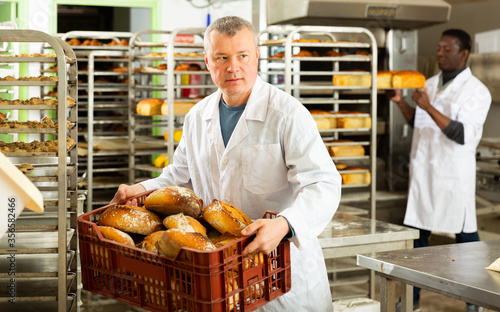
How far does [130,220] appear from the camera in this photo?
5.16 ft

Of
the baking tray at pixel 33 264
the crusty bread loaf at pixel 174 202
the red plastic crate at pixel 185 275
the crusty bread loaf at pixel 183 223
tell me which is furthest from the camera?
the baking tray at pixel 33 264

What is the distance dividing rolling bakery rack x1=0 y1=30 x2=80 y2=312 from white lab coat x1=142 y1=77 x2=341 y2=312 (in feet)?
1.85

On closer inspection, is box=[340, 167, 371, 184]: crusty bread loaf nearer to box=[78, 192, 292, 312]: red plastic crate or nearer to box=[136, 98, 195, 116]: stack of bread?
box=[136, 98, 195, 116]: stack of bread

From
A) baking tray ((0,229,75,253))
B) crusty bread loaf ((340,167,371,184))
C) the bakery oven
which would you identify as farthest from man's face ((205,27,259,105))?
the bakery oven

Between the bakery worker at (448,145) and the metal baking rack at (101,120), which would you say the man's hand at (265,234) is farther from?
the metal baking rack at (101,120)

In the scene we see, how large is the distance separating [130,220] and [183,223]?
0.50 feet

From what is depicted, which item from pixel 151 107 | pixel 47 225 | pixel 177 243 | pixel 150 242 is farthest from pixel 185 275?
pixel 151 107

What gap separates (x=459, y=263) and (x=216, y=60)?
0.93 m

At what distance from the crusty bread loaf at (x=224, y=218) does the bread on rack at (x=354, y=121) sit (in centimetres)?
259

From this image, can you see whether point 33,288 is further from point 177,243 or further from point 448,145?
point 448,145

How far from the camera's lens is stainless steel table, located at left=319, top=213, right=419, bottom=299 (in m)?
2.77

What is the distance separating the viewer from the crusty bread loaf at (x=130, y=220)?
5.14ft

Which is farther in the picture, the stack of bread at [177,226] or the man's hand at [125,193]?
the man's hand at [125,193]

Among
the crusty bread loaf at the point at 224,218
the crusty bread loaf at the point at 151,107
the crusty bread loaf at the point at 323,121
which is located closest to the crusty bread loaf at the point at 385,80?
the crusty bread loaf at the point at 323,121
